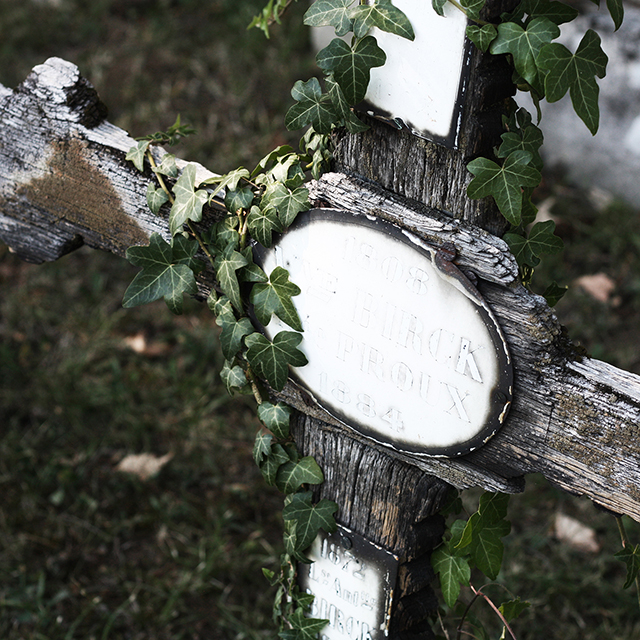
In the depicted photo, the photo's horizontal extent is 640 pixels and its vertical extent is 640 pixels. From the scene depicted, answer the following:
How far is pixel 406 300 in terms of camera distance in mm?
1016

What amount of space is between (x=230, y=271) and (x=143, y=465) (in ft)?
4.38

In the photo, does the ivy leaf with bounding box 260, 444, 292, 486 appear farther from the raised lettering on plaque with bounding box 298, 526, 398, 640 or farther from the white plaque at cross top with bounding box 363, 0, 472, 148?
the white plaque at cross top with bounding box 363, 0, 472, 148

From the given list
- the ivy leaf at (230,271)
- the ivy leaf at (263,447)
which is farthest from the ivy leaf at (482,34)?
the ivy leaf at (263,447)

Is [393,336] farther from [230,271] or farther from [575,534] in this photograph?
[575,534]

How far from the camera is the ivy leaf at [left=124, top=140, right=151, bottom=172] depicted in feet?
4.00

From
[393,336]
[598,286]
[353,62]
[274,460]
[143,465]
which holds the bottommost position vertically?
[274,460]

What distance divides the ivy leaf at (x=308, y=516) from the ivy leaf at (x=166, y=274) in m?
0.40

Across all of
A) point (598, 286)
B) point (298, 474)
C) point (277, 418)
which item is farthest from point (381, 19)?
point (598, 286)

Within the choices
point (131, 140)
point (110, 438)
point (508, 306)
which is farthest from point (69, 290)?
point (508, 306)

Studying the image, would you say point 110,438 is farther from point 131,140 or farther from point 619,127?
point 619,127

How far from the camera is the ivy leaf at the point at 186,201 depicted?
1.15 meters

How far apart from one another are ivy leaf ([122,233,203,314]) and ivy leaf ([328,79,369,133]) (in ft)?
1.12

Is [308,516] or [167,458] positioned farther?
[167,458]

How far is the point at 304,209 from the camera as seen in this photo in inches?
41.8
